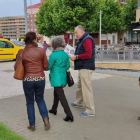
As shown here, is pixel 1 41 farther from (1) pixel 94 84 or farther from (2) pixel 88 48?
(2) pixel 88 48

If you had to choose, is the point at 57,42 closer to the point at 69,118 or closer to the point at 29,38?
the point at 29,38

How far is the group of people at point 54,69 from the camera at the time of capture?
3.83 metres

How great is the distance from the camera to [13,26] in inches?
7505

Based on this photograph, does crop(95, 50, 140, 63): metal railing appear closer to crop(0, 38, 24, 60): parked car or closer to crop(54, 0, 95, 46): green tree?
crop(0, 38, 24, 60): parked car

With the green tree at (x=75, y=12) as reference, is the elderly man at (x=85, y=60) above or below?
below

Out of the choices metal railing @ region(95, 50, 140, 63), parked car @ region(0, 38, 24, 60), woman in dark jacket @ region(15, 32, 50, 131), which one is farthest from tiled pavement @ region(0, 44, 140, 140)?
parked car @ region(0, 38, 24, 60)

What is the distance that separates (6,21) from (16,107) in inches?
7971

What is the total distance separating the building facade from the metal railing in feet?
565

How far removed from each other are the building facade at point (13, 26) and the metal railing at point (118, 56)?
6781 inches

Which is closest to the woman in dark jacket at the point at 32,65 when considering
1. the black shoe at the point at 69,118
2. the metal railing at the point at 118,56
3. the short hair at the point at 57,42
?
the short hair at the point at 57,42

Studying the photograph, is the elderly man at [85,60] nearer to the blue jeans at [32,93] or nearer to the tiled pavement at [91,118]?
the tiled pavement at [91,118]

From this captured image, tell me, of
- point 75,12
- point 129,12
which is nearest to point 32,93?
point 75,12

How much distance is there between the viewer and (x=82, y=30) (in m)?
4.66

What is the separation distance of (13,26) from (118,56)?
185 metres
